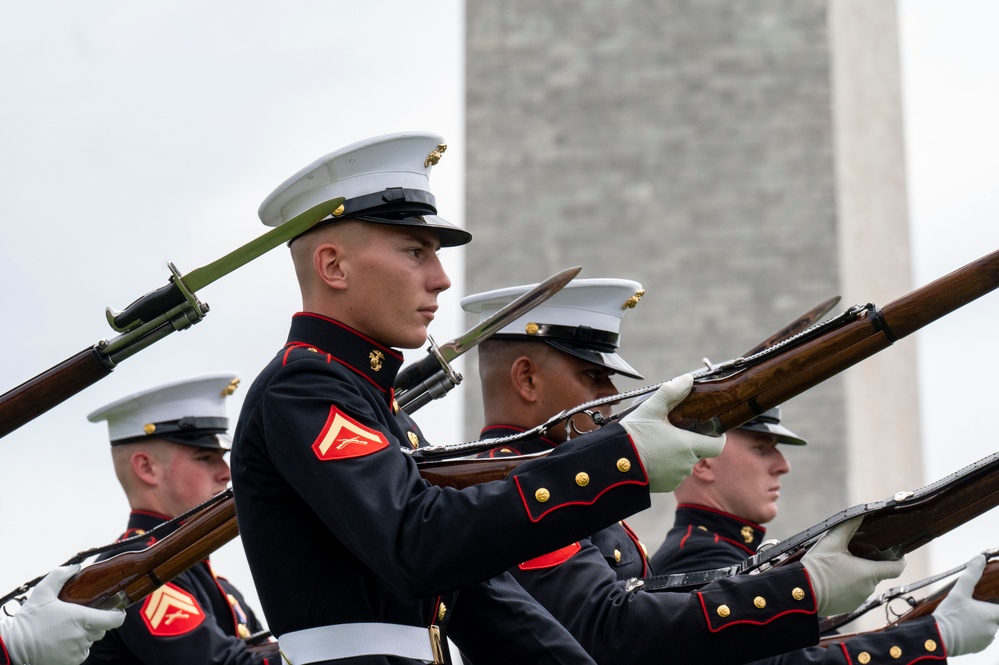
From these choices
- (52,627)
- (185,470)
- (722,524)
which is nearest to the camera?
(52,627)

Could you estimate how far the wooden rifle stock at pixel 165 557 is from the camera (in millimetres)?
5453

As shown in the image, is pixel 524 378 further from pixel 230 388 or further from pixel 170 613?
pixel 230 388

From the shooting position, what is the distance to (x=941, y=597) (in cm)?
559

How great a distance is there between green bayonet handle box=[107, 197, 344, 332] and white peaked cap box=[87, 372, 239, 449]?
232 centimetres

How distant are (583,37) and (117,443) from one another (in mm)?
12242

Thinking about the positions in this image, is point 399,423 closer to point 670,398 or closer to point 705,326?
point 670,398

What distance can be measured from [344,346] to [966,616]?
2400mm

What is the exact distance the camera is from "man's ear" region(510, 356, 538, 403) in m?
5.57

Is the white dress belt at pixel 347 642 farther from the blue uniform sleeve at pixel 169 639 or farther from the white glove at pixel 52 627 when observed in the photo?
the blue uniform sleeve at pixel 169 639

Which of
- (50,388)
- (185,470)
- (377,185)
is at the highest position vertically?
(377,185)

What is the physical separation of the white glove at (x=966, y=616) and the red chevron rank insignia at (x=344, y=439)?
2407 mm

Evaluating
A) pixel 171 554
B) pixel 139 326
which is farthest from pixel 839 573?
pixel 171 554

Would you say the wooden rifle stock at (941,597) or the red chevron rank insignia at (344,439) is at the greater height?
the red chevron rank insignia at (344,439)

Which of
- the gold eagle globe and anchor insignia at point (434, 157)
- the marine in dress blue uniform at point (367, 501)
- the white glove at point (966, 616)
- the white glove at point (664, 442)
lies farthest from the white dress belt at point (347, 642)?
the white glove at point (966, 616)
